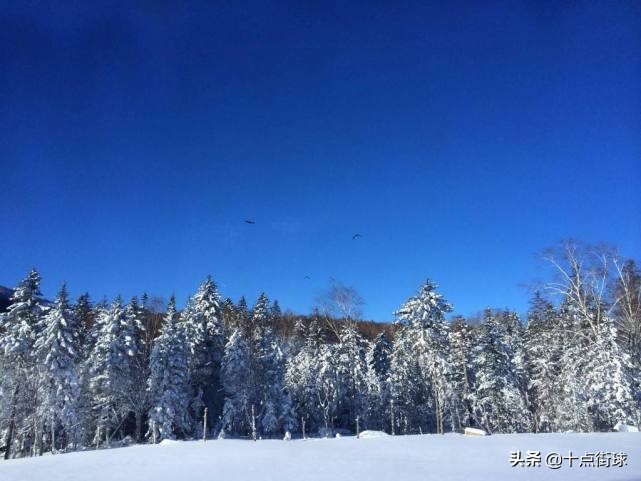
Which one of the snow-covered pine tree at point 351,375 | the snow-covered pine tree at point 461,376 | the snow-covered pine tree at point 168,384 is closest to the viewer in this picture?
the snow-covered pine tree at point 168,384

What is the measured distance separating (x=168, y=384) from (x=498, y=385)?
30606 mm

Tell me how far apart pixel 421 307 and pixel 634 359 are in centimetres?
1600

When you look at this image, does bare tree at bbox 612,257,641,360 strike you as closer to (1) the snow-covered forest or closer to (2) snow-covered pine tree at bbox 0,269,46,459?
(1) the snow-covered forest

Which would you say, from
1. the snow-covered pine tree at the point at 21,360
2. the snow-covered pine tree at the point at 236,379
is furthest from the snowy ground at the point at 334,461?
the snow-covered pine tree at the point at 236,379

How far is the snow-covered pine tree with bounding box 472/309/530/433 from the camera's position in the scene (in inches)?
1615

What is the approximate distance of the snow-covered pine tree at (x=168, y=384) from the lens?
35.0 m

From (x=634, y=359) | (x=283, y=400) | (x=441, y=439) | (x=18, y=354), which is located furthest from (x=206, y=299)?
(x=634, y=359)

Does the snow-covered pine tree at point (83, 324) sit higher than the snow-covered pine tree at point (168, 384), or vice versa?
the snow-covered pine tree at point (83, 324)

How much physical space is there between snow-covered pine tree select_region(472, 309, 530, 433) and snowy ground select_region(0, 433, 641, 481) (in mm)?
22031

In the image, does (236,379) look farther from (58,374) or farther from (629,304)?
(629,304)

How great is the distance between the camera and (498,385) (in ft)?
137

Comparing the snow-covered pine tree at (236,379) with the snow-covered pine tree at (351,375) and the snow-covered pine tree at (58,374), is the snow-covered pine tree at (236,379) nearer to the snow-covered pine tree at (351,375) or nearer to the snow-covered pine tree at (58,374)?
the snow-covered pine tree at (351,375)

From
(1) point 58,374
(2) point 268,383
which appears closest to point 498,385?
(2) point 268,383

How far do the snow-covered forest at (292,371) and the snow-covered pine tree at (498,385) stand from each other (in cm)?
13
